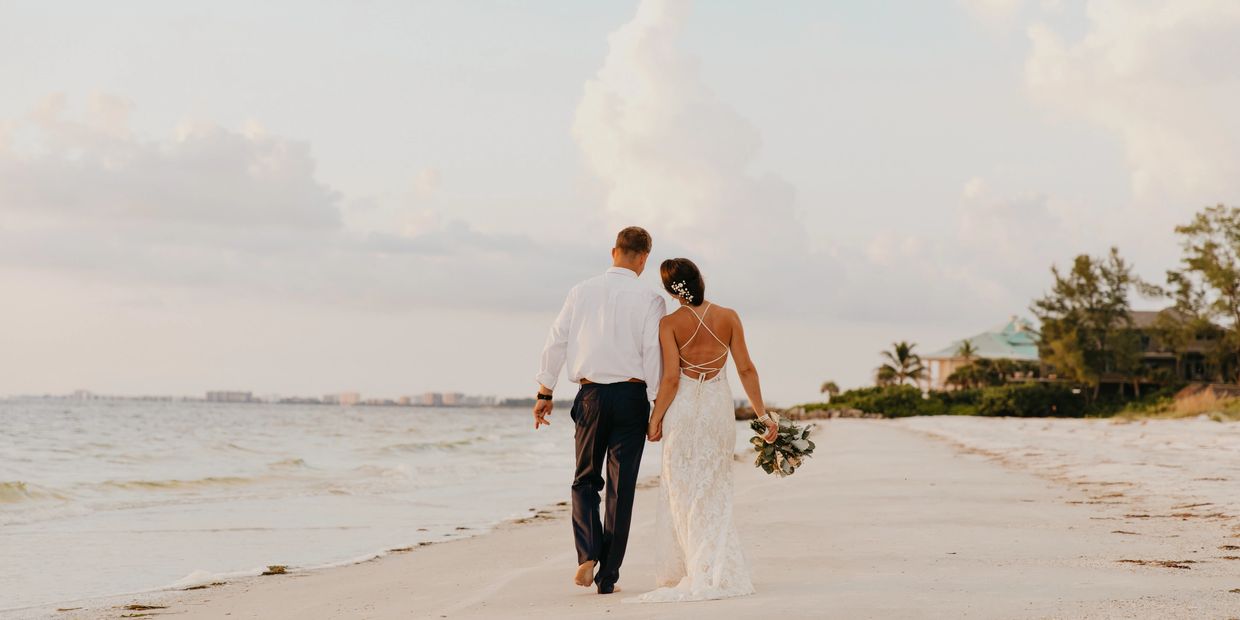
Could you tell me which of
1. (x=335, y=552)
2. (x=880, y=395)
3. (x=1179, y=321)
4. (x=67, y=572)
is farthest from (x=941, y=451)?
(x=880, y=395)

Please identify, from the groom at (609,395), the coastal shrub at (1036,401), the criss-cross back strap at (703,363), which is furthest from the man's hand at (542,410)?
the coastal shrub at (1036,401)

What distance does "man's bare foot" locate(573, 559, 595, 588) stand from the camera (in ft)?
21.1

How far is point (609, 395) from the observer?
6371 millimetres

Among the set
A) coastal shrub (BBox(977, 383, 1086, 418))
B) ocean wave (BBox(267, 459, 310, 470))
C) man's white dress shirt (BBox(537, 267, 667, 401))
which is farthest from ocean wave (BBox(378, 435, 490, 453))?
coastal shrub (BBox(977, 383, 1086, 418))

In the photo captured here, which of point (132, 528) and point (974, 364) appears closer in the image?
point (132, 528)

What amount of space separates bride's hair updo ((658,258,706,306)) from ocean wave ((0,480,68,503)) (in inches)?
560

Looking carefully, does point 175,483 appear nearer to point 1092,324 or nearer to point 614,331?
point 614,331

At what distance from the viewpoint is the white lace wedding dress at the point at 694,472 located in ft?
20.6

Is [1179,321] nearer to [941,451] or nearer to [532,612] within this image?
[941,451]

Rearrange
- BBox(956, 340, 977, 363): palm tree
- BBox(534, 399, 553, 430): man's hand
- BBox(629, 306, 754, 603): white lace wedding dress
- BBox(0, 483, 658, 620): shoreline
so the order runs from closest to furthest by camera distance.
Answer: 1. BBox(629, 306, 754, 603): white lace wedding dress
2. BBox(534, 399, 553, 430): man's hand
3. BBox(0, 483, 658, 620): shoreline
4. BBox(956, 340, 977, 363): palm tree

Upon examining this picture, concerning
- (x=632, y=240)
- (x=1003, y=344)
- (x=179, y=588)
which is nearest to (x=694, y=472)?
(x=632, y=240)

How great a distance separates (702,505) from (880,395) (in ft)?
246

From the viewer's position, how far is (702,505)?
6281 millimetres

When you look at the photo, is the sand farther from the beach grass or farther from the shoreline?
the beach grass
